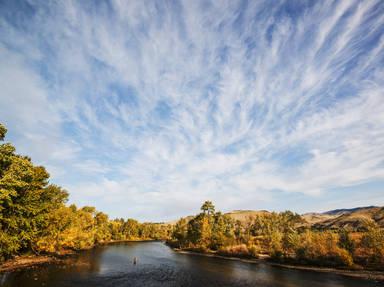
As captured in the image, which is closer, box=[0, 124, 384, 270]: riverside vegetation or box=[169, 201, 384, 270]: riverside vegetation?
box=[0, 124, 384, 270]: riverside vegetation

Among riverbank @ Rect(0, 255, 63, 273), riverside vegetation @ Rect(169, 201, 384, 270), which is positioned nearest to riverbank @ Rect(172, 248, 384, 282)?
riverside vegetation @ Rect(169, 201, 384, 270)

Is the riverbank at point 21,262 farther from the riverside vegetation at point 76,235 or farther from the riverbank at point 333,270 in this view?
the riverbank at point 333,270

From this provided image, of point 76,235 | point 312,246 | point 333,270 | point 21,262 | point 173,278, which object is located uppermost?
point 76,235

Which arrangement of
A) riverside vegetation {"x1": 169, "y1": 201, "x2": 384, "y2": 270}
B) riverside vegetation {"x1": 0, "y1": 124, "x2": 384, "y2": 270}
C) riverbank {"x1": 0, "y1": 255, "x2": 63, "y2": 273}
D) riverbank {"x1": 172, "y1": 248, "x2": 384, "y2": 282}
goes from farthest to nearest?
riverside vegetation {"x1": 169, "y1": 201, "x2": 384, "y2": 270}, riverbank {"x1": 0, "y1": 255, "x2": 63, "y2": 273}, riverbank {"x1": 172, "y1": 248, "x2": 384, "y2": 282}, riverside vegetation {"x1": 0, "y1": 124, "x2": 384, "y2": 270}

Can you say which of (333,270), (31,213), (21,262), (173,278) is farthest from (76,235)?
(333,270)

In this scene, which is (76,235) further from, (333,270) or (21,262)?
(333,270)

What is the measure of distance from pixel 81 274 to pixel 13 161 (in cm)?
2561

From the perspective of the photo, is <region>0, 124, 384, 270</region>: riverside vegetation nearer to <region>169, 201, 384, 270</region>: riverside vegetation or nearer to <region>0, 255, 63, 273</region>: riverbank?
<region>169, 201, 384, 270</region>: riverside vegetation

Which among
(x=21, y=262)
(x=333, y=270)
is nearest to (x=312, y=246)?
(x=333, y=270)

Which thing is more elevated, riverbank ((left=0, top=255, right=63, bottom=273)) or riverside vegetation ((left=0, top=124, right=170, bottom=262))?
riverside vegetation ((left=0, top=124, right=170, bottom=262))

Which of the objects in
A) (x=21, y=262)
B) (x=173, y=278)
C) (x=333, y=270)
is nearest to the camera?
(x=173, y=278)

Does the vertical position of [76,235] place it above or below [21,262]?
above

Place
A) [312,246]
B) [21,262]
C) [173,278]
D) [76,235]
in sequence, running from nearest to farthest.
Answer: [173,278], [21,262], [312,246], [76,235]

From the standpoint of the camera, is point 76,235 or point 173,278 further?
point 76,235
